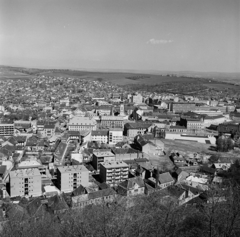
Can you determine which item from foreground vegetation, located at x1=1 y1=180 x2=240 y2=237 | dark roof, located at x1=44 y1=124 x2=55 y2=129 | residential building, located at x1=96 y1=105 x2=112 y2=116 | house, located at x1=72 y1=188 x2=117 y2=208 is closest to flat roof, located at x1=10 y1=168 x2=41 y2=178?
house, located at x1=72 y1=188 x2=117 y2=208

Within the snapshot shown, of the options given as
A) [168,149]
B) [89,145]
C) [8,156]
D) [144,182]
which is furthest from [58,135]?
[144,182]

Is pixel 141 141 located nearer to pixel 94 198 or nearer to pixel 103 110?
pixel 94 198

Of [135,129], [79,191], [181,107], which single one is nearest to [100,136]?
[135,129]

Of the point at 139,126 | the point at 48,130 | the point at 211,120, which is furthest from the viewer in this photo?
the point at 211,120

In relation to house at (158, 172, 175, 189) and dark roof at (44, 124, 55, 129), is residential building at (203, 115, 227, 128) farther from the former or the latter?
house at (158, 172, 175, 189)

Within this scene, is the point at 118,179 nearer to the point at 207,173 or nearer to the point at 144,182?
the point at 144,182
